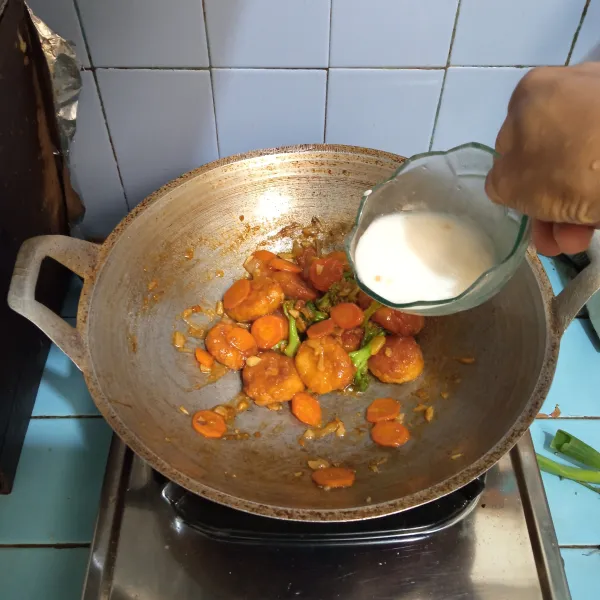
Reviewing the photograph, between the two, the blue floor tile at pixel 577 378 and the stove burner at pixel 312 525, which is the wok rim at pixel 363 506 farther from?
the blue floor tile at pixel 577 378

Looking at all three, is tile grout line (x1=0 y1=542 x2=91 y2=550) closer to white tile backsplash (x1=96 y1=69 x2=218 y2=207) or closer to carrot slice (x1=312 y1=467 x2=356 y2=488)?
carrot slice (x1=312 y1=467 x2=356 y2=488)

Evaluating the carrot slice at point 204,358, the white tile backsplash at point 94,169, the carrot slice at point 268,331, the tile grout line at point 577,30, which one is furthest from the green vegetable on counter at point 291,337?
the tile grout line at point 577,30

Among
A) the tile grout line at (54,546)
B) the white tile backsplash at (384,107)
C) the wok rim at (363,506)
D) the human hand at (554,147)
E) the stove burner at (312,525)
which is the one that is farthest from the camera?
the white tile backsplash at (384,107)

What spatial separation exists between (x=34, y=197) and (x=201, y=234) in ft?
0.86

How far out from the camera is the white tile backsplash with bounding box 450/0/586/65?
890mm

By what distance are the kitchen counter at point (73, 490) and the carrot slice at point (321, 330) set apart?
38 centimetres

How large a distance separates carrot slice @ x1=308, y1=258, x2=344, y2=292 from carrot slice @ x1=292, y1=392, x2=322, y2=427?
181 millimetres

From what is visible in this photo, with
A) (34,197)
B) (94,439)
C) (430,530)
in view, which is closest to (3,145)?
(34,197)

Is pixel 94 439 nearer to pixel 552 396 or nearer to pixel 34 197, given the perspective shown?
pixel 34 197

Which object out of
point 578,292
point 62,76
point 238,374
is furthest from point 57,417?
point 578,292

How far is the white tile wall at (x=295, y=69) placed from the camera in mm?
888

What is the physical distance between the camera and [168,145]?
105 centimetres

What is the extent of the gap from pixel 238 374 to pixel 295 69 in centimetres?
49

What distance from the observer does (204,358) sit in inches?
34.5
